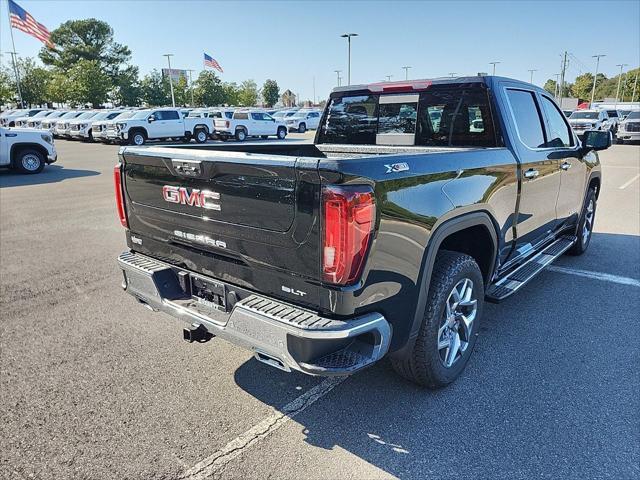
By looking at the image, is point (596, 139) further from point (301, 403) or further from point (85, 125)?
point (85, 125)

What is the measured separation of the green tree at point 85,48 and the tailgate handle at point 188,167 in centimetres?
9128

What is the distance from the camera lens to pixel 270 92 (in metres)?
103

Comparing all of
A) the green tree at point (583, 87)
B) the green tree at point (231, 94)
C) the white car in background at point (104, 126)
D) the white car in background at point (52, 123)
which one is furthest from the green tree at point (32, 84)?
the green tree at point (583, 87)

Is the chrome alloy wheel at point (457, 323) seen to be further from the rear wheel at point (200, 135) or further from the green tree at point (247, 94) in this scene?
the green tree at point (247, 94)

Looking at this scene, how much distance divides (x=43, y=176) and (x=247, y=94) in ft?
265

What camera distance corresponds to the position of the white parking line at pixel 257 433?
2412mm

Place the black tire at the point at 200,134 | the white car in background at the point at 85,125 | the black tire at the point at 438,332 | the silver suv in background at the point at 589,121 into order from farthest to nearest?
1. the silver suv in background at the point at 589,121
2. the white car in background at the point at 85,125
3. the black tire at the point at 200,134
4. the black tire at the point at 438,332

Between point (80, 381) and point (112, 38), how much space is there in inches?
4012

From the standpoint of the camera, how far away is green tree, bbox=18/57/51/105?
62406mm

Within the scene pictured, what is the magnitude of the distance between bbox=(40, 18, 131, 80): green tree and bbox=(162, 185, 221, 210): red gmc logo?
299 ft

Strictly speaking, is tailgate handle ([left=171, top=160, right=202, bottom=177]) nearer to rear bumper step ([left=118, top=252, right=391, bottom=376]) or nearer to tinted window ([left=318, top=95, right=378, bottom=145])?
rear bumper step ([left=118, top=252, right=391, bottom=376])

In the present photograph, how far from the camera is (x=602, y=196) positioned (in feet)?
34.1

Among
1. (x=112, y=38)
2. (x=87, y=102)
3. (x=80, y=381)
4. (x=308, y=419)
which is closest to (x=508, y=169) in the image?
(x=308, y=419)

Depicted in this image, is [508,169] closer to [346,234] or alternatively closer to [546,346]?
[546,346]
